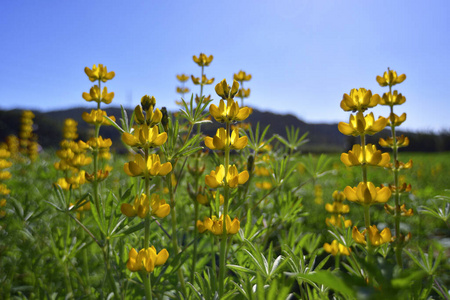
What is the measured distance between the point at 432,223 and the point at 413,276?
3422 millimetres

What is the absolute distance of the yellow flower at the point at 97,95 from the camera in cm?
124

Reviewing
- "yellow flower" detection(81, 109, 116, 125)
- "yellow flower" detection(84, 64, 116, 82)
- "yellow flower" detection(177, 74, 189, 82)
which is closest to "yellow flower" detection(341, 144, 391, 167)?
"yellow flower" detection(81, 109, 116, 125)

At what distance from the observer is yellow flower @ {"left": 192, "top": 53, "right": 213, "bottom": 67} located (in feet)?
5.65

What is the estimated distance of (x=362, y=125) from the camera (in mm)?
752

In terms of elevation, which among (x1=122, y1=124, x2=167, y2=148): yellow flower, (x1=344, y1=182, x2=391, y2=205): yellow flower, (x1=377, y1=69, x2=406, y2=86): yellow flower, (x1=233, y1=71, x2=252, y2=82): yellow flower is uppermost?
(x1=233, y1=71, x2=252, y2=82): yellow flower

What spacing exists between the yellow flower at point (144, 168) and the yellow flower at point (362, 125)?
1.64ft

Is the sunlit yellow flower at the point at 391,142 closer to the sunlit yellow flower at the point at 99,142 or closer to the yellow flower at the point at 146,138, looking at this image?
the yellow flower at the point at 146,138

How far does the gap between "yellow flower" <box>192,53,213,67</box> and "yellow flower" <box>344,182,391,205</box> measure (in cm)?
128

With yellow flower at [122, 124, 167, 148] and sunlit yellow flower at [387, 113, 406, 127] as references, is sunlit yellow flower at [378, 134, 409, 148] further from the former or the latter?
yellow flower at [122, 124, 167, 148]

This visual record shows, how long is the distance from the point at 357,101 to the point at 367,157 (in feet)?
0.59

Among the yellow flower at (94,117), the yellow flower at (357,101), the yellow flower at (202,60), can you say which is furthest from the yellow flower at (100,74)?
the yellow flower at (357,101)

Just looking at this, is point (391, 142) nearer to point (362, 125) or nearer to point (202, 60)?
point (362, 125)

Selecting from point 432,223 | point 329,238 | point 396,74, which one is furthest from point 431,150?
point 396,74

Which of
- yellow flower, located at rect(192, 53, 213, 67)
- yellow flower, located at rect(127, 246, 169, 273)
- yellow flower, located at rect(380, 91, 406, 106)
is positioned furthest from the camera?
yellow flower, located at rect(192, 53, 213, 67)
